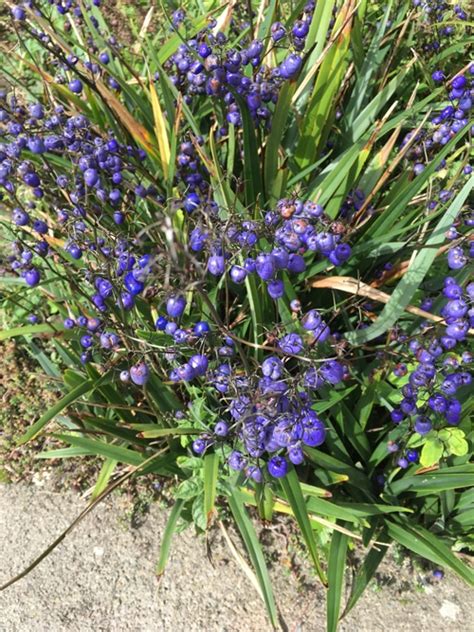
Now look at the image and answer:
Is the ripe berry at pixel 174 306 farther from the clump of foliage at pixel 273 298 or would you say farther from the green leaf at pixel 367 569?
the green leaf at pixel 367 569

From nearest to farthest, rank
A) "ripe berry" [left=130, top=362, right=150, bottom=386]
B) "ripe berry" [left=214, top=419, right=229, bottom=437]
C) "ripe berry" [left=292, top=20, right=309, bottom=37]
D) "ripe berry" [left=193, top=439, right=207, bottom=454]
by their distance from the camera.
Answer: "ripe berry" [left=130, top=362, right=150, bottom=386], "ripe berry" [left=214, top=419, right=229, bottom=437], "ripe berry" [left=193, top=439, right=207, bottom=454], "ripe berry" [left=292, top=20, right=309, bottom=37]

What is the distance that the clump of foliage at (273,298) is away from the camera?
5.29 ft

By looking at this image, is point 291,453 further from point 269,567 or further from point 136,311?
point 269,567

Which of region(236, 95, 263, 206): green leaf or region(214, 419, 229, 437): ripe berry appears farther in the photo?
region(236, 95, 263, 206): green leaf

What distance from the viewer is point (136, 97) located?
250 centimetres

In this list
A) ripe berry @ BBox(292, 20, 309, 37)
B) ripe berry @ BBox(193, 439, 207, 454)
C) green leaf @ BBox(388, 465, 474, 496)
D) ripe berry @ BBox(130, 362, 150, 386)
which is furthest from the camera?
ripe berry @ BBox(292, 20, 309, 37)

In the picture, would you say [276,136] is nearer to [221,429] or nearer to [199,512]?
[221,429]

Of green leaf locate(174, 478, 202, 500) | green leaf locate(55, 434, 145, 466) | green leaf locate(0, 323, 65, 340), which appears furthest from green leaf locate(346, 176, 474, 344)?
green leaf locate(0, 323, 65, 340)

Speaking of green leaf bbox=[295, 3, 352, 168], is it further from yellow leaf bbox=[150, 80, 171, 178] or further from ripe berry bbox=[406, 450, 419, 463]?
ripe berry bbox=[406, 450, 419, 463]

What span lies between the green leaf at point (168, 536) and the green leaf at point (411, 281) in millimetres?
966

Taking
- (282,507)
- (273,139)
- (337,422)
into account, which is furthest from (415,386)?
(273,139)

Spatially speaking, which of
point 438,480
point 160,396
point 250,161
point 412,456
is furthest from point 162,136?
point 438,480

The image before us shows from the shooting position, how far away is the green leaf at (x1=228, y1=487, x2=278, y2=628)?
1.96 meters

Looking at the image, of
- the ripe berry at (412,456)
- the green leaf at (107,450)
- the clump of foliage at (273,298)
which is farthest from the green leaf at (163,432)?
the ripe berry at (412,456)
